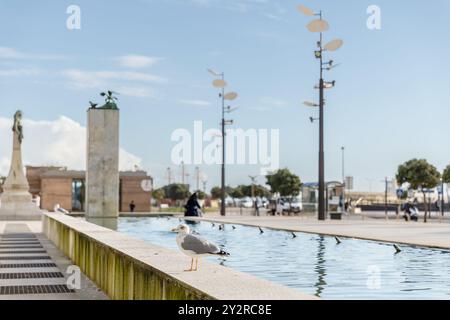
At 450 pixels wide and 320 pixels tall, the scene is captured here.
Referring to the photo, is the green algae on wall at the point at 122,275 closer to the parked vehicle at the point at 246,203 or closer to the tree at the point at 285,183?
the tree at the point at 285,183

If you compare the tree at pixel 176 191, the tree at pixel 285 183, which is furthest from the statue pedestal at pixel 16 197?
the tree at pixel 176 191

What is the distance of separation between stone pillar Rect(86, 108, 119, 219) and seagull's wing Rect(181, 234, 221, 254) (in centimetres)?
2461

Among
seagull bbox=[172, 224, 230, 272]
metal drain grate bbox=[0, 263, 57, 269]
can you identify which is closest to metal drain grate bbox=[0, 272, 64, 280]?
metal drain grate bbox=[0, 263, 57, 269]

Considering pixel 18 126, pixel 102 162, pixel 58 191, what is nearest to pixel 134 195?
pixel 58 191

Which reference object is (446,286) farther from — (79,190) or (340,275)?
(79,190)

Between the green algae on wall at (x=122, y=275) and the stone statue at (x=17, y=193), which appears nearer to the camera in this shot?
the green algae on wall at (x=122, y=275)

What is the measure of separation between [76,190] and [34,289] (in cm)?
6177

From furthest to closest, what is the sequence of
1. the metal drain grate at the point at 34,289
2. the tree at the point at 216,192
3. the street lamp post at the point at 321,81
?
the tree at the point at 216,192 < the street lamp post at the point at 321,81 < the metal drain grate at the point at 34,289

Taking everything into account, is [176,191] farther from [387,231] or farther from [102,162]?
[387,231]

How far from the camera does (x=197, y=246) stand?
7.35 meters

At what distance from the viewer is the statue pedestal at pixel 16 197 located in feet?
153

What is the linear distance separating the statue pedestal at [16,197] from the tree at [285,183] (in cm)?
6577

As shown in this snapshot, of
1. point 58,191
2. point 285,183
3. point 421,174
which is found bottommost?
point 58,191

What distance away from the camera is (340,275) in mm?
12047
